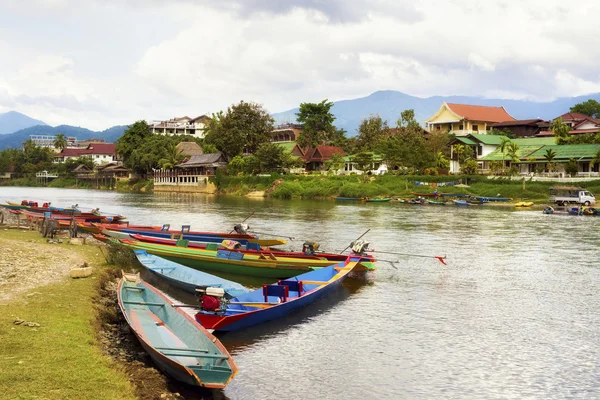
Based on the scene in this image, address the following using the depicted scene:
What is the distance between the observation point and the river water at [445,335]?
45.4ft

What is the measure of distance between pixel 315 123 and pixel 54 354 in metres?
106

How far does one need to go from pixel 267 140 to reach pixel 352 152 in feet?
55.9

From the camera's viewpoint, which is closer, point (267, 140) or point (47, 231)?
point (47, 231)

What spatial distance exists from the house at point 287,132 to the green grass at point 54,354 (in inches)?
4273

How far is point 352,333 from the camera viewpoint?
1767 cm

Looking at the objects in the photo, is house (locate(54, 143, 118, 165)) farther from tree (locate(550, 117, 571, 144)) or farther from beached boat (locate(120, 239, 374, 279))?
beached boat (locate(120, 239, 374, 279))

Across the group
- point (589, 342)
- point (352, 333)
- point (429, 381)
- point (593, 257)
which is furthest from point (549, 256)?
point (429, 381)

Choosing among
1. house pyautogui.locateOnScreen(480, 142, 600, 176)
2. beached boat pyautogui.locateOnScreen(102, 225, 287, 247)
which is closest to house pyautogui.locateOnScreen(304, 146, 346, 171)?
house pyautogui.locateOnScreen(480, 142, 600, 176)

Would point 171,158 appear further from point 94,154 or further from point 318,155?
point 94,154

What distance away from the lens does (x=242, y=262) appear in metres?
24.3

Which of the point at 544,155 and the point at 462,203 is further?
the point at 544,155

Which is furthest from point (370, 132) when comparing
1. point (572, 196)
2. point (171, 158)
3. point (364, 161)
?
point (572, 196)

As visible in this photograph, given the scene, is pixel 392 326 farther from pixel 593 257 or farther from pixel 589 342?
pixel 593 257

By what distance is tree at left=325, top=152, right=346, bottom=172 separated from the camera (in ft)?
310
